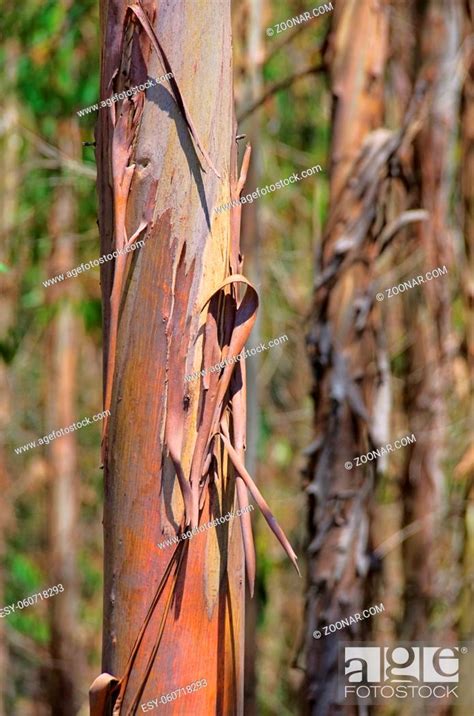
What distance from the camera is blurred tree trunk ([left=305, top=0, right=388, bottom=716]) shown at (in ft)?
9.40

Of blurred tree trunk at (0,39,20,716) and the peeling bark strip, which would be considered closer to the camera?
the peeling bark strip

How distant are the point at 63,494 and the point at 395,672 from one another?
14.1 feet


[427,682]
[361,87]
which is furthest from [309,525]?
[361,87]

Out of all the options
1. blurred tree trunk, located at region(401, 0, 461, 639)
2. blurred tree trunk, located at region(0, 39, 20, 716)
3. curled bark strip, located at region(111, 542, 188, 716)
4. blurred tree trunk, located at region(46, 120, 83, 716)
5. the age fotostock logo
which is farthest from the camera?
blurred tree trunk, located at region(46, 120, 83, 716)

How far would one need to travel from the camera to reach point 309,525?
9.68ft

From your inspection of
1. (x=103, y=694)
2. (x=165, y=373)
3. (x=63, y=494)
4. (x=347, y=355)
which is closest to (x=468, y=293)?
(x=347, y=355)

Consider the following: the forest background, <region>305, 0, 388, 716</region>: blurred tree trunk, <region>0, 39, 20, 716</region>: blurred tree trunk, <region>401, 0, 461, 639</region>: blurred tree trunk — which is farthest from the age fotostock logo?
<region>0, 39, 20, 716</region>: blurred tree trunk

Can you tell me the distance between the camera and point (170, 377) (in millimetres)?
1354

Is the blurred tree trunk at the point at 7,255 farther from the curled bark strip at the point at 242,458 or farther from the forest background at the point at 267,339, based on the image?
the curled bark strip at the point at 242,458

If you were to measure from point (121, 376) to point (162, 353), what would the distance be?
0.07 m

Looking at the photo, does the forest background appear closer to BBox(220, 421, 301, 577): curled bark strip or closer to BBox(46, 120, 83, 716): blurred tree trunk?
BBox(46, 120, 83, 716): blurred tree trunk

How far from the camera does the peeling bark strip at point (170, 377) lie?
1.34 metres

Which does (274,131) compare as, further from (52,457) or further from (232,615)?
(232,615)

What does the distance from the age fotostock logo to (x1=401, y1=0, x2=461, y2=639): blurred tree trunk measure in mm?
634
